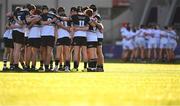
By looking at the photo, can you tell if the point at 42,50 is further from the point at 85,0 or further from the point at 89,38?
the point at 85,0

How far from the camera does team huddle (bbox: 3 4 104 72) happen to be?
20.4 m

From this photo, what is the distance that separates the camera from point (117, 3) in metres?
54.0

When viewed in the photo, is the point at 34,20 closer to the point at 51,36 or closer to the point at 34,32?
the point at 34,32

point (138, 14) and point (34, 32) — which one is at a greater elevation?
point (138, 14)

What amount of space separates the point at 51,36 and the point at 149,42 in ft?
55.4

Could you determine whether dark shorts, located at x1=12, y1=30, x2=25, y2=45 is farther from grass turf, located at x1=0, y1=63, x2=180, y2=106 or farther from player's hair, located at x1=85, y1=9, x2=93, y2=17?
grass turf, located at x1=0, y1=63, x2=180, y2=106

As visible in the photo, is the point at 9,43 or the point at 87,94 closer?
the point at 87,94

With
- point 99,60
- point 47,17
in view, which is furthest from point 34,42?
point 99,60

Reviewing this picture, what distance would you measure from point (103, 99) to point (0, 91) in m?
2.33

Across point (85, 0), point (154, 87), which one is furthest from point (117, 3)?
point (154, 87)

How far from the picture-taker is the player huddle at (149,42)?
118 ft

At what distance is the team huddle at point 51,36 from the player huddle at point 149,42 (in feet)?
47.4

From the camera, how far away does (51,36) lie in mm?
20312

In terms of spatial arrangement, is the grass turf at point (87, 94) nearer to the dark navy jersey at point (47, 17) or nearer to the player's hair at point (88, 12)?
the dark navy jersey at point (47, 17)
